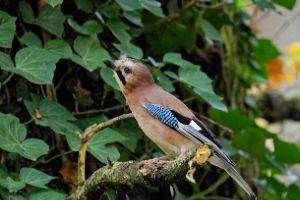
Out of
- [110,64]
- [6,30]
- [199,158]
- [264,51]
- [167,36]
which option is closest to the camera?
[199,158]

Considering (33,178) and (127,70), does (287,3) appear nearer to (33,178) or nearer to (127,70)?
(127,70)

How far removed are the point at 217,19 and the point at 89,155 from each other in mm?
1041

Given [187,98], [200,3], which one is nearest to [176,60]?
[187,98]

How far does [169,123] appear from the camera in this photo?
2434 millimetres

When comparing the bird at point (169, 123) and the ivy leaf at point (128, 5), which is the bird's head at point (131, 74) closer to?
the bird at point (169, 123)

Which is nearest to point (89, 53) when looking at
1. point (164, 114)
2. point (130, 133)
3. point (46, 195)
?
point (130, 133)

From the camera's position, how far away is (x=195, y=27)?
11.4ft

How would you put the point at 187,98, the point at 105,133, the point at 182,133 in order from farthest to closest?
the point at 187,98, the point at 105,133, the point at 182,133

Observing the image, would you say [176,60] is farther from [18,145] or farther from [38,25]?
[18,145]

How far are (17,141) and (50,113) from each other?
24 cm

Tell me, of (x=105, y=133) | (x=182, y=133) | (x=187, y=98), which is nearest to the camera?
(x=182, y=133)

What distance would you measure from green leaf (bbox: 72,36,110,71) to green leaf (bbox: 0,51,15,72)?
255mm

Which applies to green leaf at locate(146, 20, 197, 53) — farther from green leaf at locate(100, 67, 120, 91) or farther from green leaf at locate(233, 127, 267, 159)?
green leaf at locate(100, 67, 120, 91)

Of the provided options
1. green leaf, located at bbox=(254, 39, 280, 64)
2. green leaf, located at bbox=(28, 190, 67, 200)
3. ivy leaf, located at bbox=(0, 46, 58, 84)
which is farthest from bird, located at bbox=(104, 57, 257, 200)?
green leaf, located at bbox=(254, 39, 280, 64)
